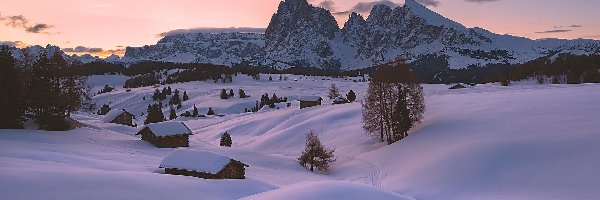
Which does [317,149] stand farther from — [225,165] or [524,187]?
[524,187]

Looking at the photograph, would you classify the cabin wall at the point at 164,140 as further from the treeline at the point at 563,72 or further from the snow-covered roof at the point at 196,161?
the treeline at the point at 563,72

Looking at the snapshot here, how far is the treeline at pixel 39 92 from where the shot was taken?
4528 centimetres

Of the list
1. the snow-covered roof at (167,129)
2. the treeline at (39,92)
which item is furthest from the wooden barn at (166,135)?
the treeline at (39,92)

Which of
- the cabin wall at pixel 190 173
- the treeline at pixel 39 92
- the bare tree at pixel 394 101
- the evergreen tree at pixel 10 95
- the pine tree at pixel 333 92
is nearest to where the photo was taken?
the cabin wall at pixel 190 173

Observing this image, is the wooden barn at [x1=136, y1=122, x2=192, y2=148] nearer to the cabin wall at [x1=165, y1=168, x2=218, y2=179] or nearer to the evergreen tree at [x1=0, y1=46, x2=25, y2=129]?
the evergreen tree at [x1=0, y1=46, x2=25, y2=129]

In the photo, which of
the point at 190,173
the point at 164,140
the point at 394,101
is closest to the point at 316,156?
the point at 394,101

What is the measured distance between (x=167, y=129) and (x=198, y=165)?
21.9 m

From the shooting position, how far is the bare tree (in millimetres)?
47938

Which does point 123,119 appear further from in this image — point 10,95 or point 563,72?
point 563,72

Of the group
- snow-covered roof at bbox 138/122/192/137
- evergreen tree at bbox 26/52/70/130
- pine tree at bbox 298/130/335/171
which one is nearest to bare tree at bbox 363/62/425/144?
pine tree at bbox 298/130/335/171

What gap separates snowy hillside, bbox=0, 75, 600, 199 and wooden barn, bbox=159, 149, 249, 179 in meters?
1.15

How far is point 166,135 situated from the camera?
51.8m

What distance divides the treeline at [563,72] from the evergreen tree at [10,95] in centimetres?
11728

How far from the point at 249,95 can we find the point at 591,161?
412ft
